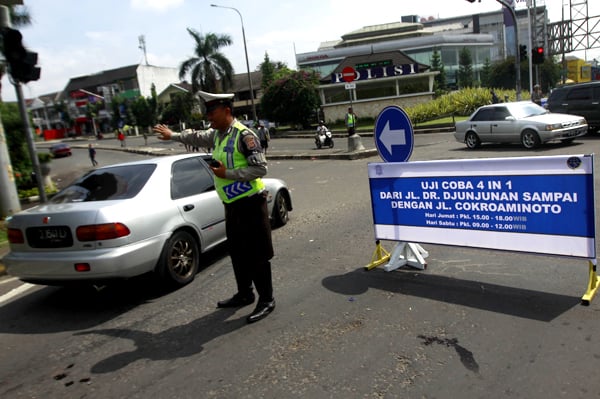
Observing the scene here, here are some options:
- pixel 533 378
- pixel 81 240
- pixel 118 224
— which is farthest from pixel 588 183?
pixel 81 240

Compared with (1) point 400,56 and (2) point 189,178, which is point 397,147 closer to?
(2) point 189,178

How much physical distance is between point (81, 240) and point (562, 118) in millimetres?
14045

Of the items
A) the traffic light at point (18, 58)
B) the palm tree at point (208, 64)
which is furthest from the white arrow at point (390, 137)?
the palm tree at point (208, 64)

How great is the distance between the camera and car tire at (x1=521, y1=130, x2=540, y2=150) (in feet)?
46.4

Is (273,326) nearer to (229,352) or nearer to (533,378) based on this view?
(229,352)

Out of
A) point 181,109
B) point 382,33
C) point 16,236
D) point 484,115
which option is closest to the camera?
point 16,236

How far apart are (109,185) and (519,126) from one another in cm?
1307

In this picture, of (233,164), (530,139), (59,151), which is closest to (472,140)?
(530,139)

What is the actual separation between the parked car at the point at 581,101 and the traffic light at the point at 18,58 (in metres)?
16.2

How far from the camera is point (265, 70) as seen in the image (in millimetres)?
63906

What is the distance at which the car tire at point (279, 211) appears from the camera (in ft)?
25.3

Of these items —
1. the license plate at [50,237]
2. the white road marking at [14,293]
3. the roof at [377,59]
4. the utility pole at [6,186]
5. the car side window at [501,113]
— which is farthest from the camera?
the roof at [377,59]

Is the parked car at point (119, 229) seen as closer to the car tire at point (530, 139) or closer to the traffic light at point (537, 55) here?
the car tire at point (530, 139)

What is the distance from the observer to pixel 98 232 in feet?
15.0
